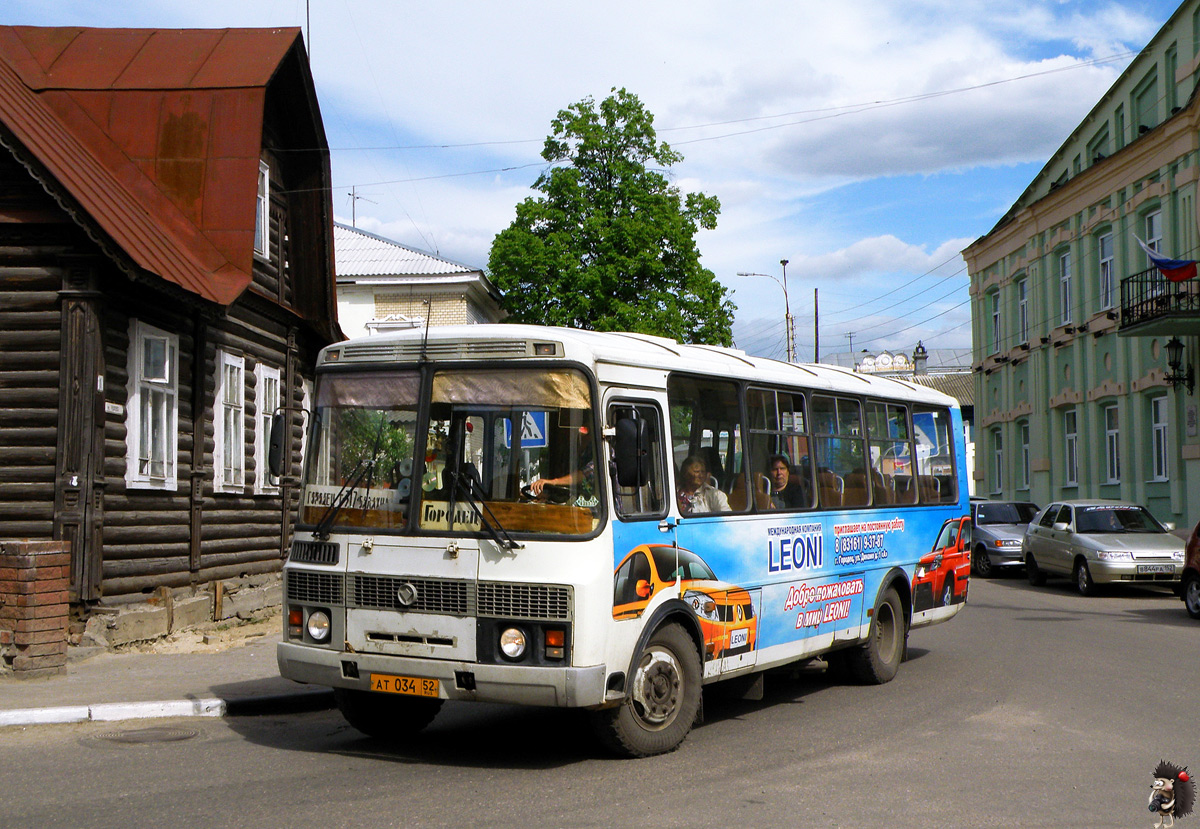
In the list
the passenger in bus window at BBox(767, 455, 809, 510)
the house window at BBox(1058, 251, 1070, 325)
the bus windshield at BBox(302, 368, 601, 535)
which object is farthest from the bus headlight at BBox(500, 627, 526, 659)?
the house window at BBox(1058, 251, 1070, 325)

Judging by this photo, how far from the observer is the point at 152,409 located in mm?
14648

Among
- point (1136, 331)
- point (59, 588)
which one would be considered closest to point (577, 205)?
point (1136, 331)

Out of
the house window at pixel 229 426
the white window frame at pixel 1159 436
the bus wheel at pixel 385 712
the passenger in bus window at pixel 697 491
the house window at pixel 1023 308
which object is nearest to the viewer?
the bus wheel at pixel 385 712

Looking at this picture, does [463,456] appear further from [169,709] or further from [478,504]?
[169,709]

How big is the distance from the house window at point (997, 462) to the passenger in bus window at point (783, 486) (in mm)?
33311

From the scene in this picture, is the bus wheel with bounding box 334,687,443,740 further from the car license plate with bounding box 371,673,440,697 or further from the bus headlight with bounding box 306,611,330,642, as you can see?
the car license plate with bounding box 371,673,440,697

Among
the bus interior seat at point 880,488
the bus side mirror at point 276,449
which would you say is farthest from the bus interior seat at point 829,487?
the bus side mirror at point 276,449

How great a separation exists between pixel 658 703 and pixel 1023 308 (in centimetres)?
3453

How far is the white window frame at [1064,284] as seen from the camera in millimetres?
35656

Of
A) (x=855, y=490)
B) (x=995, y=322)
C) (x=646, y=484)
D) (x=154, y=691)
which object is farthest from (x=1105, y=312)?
(x=154, y=691)

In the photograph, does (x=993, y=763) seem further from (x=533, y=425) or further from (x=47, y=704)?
(x=47, y=704)

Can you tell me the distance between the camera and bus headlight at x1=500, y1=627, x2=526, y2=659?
7340 mm

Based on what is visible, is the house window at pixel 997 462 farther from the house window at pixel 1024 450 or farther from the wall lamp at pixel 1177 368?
the wall lamp at pixel 1177 368

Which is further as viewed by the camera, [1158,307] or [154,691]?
[1158,307]
